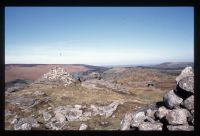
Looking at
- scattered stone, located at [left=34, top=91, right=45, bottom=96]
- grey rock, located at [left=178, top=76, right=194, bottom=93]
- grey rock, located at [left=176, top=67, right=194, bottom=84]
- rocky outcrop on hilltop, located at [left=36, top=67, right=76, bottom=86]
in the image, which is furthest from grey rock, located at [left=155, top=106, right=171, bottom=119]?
rocky outcrop on hilltop, located at [left=36, top=67, right=76, bottom=86]

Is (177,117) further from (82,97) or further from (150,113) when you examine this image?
(82,97)

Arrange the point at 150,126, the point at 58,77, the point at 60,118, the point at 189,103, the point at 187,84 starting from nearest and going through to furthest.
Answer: the point at 150,126, the point at 189,103, the point at 187,84, the point at 60,118, the point at 58,77

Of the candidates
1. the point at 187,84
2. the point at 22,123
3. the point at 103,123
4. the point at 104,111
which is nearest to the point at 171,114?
the point at 187,84

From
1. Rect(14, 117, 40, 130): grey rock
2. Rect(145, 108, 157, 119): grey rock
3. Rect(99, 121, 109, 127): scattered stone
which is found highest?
Rect(145, 108, 157, 119): grey rock

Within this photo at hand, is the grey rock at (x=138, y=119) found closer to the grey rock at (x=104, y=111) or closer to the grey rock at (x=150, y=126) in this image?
the grey rock at (x=150, y=126)

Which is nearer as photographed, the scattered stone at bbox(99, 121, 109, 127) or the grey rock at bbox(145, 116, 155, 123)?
the grey rock at bbox(145, 116, 155, 123)

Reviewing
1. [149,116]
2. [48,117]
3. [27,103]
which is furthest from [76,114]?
[149,116]

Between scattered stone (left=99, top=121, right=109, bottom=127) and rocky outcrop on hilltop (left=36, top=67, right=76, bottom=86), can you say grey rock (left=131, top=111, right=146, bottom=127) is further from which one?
rocky outcrop on hilltop (left=36, top=67, right=76, bottom=86)
